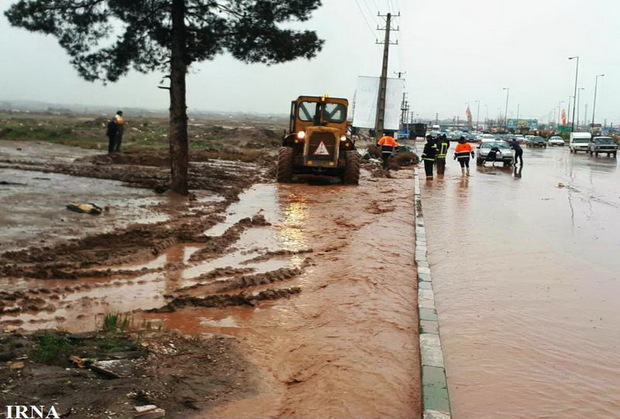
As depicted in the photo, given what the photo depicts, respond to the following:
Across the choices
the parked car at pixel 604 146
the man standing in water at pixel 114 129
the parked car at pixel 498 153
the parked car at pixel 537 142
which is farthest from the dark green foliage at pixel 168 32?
the parked car at pixel 537 142

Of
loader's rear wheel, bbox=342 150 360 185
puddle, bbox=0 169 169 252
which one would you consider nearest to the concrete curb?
puddle, bbox=0 169 169 252

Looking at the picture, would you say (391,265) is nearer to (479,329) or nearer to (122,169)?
(479,329)

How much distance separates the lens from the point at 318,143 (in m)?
19.4

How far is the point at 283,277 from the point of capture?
7984mm

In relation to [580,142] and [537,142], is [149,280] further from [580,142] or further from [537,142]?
[537,142]

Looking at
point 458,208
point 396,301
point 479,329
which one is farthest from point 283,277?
point 458,208

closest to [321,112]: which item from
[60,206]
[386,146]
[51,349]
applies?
[386,146]

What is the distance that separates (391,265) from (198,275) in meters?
2.90

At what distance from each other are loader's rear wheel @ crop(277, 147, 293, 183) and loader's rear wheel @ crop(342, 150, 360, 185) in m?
1.88

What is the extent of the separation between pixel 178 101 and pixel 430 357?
11865 mm

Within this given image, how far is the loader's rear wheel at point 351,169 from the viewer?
1982cm

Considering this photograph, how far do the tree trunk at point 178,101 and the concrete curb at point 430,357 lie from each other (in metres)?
8.58

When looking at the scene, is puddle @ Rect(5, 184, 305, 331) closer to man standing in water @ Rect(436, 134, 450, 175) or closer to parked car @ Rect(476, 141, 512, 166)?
man standing in water @ Rect(436, 134, 450, 175)

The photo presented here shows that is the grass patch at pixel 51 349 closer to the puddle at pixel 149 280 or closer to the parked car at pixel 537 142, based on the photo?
the puddle at pixel 149 280
